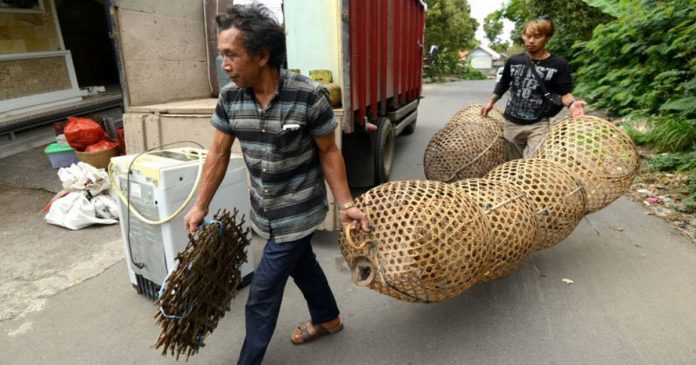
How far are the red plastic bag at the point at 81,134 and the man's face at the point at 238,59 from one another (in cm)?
413

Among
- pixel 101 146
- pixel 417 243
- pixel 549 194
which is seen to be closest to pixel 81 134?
pixel 101 146

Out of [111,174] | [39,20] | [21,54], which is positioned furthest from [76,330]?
[39,20]

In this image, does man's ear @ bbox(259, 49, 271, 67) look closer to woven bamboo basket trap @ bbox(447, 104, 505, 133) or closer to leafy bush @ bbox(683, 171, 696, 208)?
woven bamboo basket trap @ bbox(447, 104, 505, 133)

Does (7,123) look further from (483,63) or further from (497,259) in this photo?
(483,63)

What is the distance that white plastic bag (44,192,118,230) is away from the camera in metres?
4.00

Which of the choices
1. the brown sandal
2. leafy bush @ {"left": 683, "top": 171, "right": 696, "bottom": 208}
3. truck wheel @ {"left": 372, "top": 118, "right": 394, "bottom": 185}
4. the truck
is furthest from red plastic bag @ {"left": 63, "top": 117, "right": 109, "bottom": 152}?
leafy bush @ {"left": 683, "top": 171, "right": 696, "bottom": 208}

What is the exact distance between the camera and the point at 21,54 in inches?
275

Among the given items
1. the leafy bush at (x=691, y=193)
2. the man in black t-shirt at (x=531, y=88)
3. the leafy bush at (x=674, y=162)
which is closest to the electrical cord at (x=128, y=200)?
the man in black t-shirt at (x=531, y=88)

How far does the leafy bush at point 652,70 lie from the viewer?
6.03m

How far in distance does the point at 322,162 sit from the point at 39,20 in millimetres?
8100

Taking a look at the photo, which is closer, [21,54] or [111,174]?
[111,174]

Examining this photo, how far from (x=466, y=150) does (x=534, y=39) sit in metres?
1.07

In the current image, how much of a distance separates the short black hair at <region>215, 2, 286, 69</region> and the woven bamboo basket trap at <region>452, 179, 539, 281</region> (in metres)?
1.41

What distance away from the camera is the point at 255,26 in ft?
5.53
